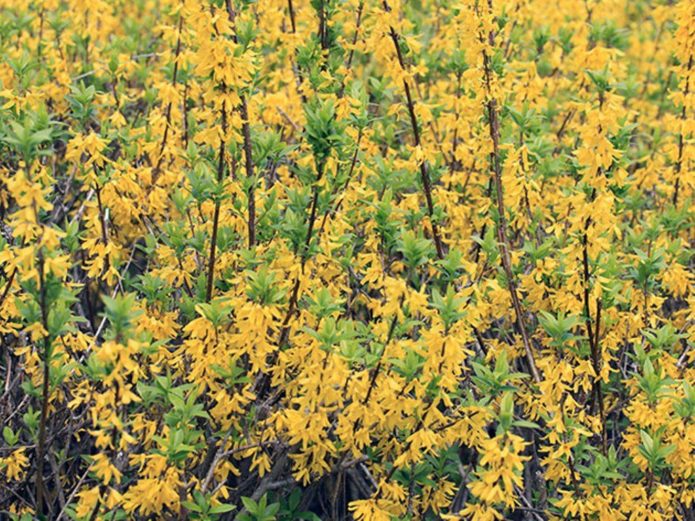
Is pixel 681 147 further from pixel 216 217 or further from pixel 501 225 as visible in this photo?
pixel 216 217

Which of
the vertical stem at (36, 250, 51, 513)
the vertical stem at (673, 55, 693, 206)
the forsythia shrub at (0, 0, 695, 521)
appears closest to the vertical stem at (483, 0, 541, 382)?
the forsythia shrub at (0, 0, 695, 521)

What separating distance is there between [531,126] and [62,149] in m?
2.57

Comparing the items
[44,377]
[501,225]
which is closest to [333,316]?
[501,225]

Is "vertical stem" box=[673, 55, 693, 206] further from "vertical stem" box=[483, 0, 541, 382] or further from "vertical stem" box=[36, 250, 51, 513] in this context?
"vertical stem" box=[36, 250, 51, 513]

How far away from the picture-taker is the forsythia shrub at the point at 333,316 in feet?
9.95

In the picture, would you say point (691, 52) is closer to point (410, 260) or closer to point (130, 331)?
point (410, 260)

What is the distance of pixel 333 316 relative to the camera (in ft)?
11.2

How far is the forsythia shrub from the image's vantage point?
119 inches

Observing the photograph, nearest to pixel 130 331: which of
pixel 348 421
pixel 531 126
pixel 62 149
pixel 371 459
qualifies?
pixel 348 421

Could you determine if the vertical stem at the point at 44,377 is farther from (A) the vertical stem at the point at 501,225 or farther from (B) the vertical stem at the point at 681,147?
(B) the vertical stem at the point at 681,147

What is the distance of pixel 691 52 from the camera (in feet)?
13.7

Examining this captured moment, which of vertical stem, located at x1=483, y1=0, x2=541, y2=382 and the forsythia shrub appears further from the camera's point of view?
vertical stem, located at x1=483, y1=0, x2=541, y2=382

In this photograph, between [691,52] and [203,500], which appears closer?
[203,500]

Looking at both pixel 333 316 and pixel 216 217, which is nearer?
pixel 216 217
